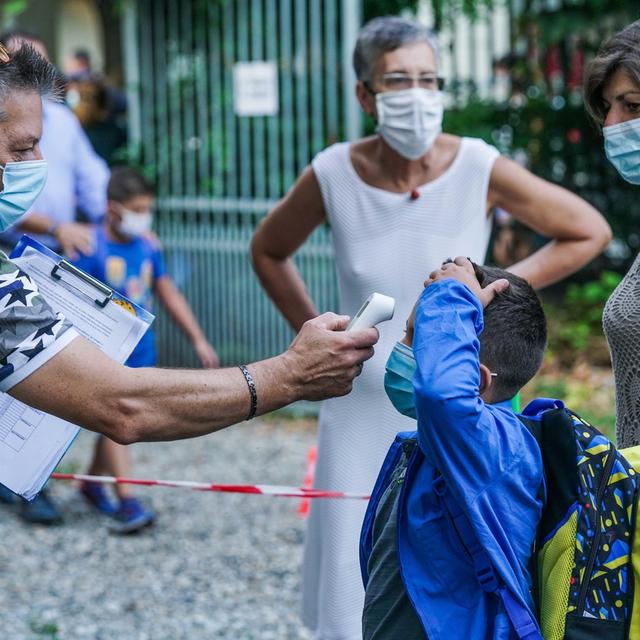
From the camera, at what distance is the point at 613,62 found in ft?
8.26

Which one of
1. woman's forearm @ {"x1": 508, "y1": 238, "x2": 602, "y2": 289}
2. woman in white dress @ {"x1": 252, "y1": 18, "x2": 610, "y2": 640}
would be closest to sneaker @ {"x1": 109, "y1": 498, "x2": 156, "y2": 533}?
woman in white dress @ {"x1": 252, "y1": 18, "x2": 610, "y2": 640}

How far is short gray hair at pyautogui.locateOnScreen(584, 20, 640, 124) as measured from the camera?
8.13 ft

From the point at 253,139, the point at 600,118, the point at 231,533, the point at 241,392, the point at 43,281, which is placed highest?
the point at 600,118

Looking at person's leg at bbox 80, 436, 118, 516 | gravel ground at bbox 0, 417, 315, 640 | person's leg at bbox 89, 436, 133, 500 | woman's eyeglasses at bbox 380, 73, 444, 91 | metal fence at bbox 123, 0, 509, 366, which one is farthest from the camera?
metal fence at bbox 123, 0, 509, 366

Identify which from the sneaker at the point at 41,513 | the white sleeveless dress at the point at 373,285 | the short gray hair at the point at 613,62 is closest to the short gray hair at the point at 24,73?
the white sleeveless dress at the point at 373,285

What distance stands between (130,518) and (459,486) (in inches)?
148

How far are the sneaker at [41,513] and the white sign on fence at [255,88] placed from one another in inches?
133

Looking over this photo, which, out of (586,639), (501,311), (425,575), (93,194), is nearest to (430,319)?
(501,311)

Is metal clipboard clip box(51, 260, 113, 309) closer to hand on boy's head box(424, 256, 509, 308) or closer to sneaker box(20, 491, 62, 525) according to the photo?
hand on boy's head box(424, 256, 509, 308)

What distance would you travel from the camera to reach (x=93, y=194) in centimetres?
610

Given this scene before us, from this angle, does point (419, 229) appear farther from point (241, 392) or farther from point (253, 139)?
point (253, 139)

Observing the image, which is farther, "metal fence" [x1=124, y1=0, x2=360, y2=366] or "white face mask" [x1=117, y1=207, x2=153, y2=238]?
"metal fence" [x1=124, y1=0, x2=360, y2=366]

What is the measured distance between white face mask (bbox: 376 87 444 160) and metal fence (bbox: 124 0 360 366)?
4034 millimetres

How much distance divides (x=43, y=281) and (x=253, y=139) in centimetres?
557
